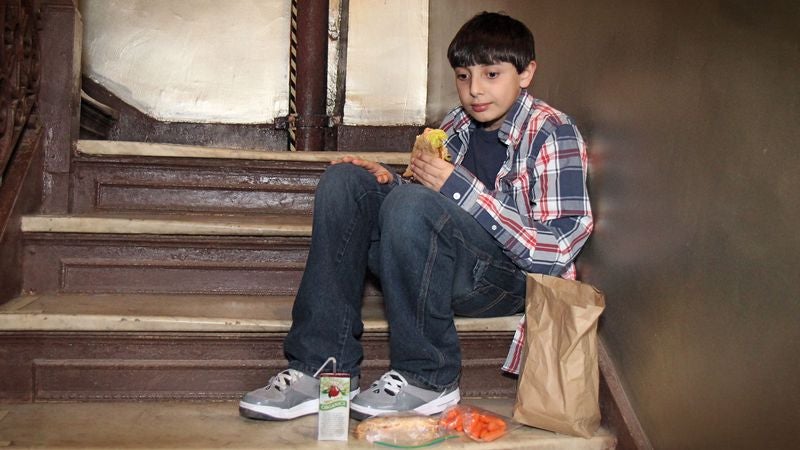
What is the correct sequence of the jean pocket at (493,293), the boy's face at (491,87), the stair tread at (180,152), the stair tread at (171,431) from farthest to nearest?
1. the stair tread at (180,152)
2. the boy's face at (491,87)
3. the jean pocket at (493,293)
4. the stair tread at (171,431)

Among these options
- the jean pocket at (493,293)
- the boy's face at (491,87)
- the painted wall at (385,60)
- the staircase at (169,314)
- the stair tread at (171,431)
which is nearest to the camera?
the stair tread at (171,431)

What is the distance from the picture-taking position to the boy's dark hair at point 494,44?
Result: 175cm

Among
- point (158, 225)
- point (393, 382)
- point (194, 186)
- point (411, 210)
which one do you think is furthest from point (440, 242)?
point (194, 186)

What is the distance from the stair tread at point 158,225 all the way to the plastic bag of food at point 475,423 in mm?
628

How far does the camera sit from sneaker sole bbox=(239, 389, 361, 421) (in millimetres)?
1569

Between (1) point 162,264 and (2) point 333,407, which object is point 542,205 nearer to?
(2) point 333,407

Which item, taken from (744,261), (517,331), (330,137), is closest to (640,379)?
(517,331)

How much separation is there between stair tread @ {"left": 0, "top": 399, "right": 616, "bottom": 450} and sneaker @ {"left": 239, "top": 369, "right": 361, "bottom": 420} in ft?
0.06

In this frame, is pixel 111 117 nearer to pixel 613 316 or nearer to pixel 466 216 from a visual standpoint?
pixel 466 216

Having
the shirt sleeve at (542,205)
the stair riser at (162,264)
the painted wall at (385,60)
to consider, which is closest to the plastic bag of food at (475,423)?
the shirt sleeve at (542,205)

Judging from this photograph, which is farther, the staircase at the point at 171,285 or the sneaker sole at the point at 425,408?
the staircase at the point at 171,285

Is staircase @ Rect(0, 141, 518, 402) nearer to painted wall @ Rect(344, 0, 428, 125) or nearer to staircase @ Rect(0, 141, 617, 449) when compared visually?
staircase @ Rect(0, 141, 617, 449)

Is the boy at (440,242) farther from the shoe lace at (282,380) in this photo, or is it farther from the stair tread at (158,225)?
the stair tread at (158,225)

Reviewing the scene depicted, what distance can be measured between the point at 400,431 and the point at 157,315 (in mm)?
607
